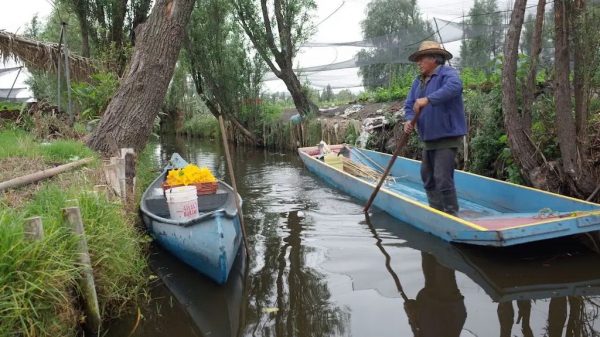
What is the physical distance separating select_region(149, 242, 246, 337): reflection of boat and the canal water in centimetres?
1

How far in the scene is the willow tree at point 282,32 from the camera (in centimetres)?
1503

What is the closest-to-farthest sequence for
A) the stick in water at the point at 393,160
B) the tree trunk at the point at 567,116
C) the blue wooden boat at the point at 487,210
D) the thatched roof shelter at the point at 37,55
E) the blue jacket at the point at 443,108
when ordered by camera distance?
the blue wooden boat at the point at 487,210 < the blue jacket at the point at 443,108 < the tree trunk at the point at 567,116 < the stick in water at the point at 393,160 < the thatched roof shelter at the point at 37,55

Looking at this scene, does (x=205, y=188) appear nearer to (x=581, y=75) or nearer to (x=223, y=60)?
(x=581, y=75)

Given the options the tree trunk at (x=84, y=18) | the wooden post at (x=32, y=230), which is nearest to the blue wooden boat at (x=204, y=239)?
the wooden post at (x=32, y=230)

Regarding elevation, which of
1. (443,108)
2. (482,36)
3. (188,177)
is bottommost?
(188,177)

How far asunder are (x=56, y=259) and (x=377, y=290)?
234 cm

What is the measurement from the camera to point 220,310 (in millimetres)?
3562

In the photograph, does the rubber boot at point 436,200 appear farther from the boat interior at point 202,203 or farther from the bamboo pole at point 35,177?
the bamboo pole at point 35,177

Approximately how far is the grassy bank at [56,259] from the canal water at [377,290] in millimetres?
334

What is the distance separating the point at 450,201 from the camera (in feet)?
16.5

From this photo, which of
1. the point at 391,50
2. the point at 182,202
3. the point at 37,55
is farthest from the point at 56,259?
the point at 391,50

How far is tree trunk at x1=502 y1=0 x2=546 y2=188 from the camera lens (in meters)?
5.43

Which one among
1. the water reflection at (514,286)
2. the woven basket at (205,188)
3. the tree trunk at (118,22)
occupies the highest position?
the tree trunk at (118,22)

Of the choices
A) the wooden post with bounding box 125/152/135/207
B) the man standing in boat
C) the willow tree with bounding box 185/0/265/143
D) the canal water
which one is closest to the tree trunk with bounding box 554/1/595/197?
the canal water
